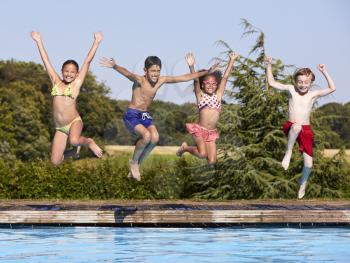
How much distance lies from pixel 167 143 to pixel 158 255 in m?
4.98

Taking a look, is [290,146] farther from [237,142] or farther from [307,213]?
[237,142]

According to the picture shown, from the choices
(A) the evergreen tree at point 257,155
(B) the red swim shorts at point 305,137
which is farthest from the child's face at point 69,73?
(A) the evergreen tree at point 257,155

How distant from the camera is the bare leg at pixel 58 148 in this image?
1311 cm

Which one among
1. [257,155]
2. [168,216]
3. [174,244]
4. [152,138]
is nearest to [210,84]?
[152,138]

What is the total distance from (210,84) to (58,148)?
272 centimetres

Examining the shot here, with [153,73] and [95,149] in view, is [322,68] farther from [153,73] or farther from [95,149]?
[95,149]

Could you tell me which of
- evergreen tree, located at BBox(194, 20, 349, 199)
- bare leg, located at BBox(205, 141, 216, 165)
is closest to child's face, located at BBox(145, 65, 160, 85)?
bare leg, located at BBox(205, 141, 216, 165)

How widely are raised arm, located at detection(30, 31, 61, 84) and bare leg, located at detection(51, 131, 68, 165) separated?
89 cm

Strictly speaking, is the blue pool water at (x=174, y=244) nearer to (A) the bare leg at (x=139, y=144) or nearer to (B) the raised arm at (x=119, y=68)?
(A) the bare leg at (x=139, y=144)

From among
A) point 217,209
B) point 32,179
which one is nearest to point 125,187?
point 32,179

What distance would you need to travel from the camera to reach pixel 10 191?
19328 mm

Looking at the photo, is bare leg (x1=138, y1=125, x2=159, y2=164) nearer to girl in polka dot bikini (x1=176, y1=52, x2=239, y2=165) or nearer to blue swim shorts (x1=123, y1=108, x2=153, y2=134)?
blue swim shorts (x1=123, y1=108, x2=153, y2=134)

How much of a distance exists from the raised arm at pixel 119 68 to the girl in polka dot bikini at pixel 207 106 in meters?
0.99

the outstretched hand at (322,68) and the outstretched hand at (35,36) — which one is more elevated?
the outstretched hand at (35,36)
